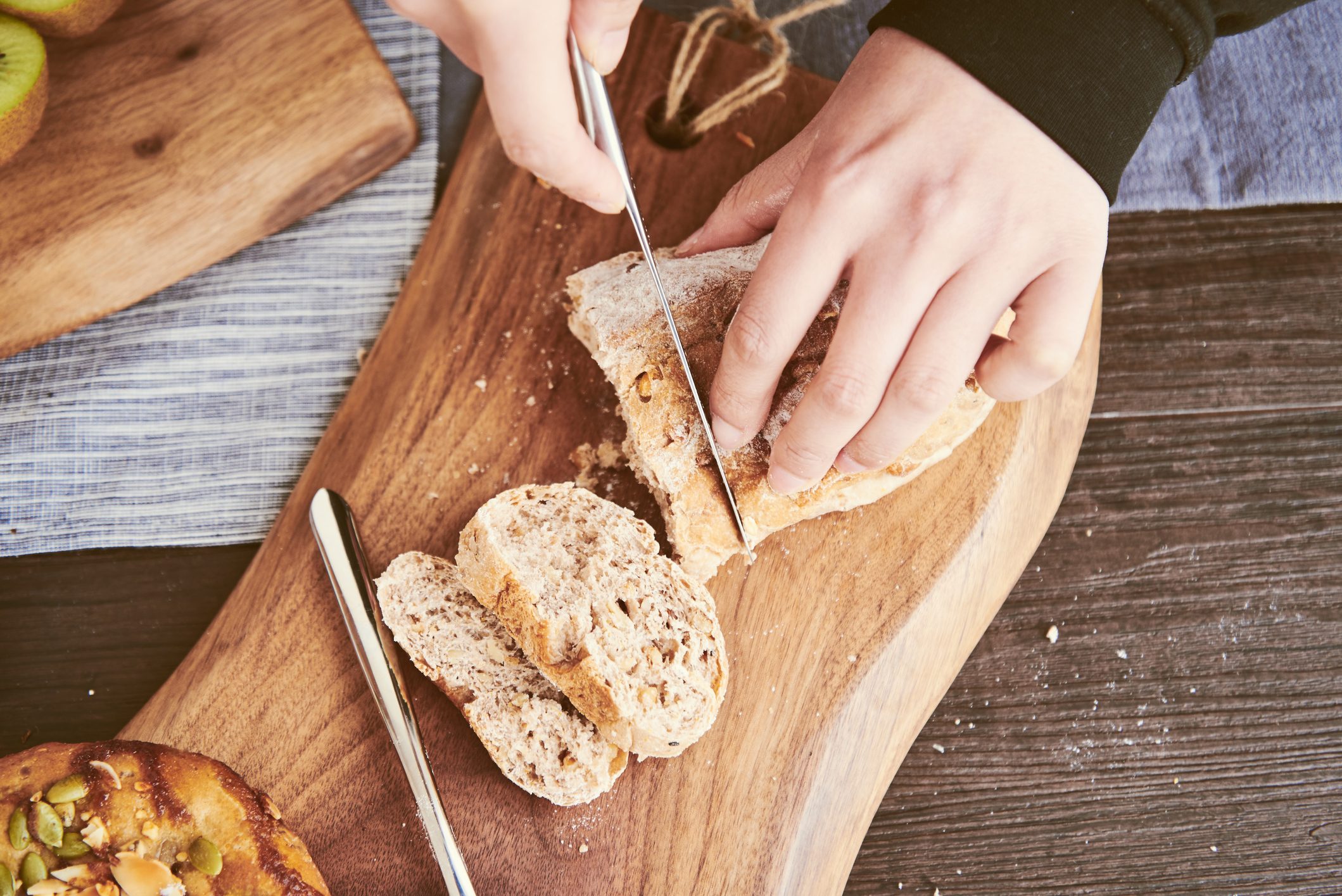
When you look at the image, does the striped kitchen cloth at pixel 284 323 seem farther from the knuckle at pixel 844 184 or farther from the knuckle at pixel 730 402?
the knuckle at pixel 730 402

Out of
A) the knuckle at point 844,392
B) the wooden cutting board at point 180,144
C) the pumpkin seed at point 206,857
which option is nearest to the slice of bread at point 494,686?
the pumpkin seed at point 206,857

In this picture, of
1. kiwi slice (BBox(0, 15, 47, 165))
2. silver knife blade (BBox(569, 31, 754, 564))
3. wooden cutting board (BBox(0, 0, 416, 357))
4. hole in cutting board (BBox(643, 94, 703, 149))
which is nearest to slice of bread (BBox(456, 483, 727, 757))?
silver knife blade (BBox(569, 31, 754, 564))

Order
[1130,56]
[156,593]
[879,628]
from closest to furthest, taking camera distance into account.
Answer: [1130,56]
[879,628]
[156,593]

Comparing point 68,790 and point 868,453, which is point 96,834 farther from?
point 868,453

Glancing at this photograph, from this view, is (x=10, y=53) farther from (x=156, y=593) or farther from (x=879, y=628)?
(x=879, y=628)

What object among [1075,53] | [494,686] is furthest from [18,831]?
[1075,53]

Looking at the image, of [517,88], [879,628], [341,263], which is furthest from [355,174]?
[879,628]

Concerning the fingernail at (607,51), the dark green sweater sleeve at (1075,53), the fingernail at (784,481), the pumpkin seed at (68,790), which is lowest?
the pumpkin seed at (68,790)
